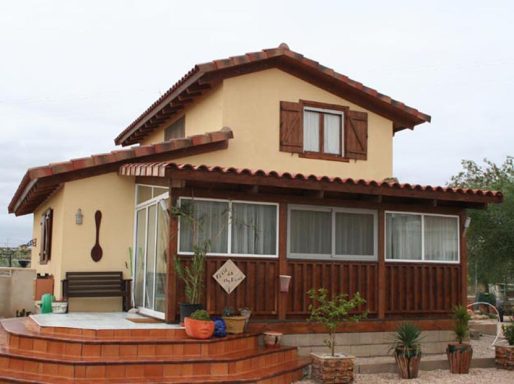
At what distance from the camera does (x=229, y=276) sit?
11.0 m

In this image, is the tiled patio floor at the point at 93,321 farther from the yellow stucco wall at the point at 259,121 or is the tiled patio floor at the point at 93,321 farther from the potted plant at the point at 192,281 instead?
the yellow stucco wall at the point at 259,121

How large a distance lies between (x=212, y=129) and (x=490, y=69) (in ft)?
25.8

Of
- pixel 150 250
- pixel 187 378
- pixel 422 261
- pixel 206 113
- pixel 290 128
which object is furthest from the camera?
pixel 206 113

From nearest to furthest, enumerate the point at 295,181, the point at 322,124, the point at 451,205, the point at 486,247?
the point at 295,181 → the point at 451,205 → the point at 322,124 → the point at 486,247

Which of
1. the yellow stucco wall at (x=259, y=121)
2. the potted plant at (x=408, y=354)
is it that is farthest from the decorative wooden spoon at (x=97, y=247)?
the potted plant at (x=408, y=354)

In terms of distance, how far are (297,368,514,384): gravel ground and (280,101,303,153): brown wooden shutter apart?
525 centimetres

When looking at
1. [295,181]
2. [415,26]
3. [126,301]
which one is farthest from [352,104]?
[126,301]

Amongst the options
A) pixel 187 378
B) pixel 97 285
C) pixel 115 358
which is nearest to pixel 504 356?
pixel 187 378

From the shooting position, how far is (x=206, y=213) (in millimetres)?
11148

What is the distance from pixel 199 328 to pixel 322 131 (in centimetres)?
631

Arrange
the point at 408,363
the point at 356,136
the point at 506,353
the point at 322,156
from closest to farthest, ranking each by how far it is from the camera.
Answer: the point at 408,363
the point at 506,353
the point at 322,156
the point at 356,136

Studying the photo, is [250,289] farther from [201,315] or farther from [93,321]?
[93,321]

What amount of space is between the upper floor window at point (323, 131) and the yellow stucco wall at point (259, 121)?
0.13m

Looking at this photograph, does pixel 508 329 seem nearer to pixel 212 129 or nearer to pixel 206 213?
pixel 206 213
